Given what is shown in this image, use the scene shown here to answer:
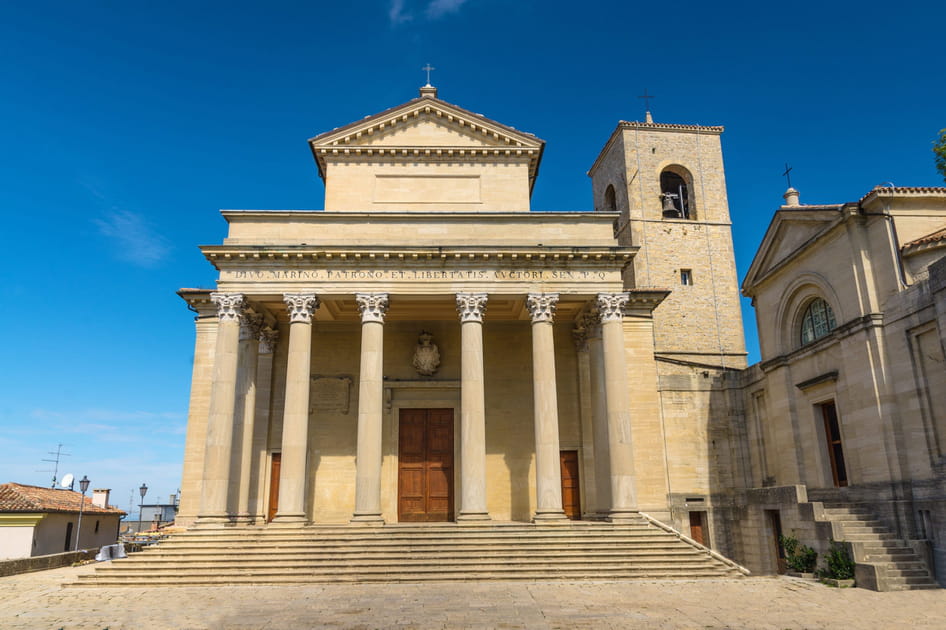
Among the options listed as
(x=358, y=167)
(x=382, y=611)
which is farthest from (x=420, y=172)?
(x=382, y=611)

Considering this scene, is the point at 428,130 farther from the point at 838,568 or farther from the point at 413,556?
the point at 838,568

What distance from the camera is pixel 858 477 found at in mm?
Answer: 18469

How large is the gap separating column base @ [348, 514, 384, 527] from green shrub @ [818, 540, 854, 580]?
1119cm

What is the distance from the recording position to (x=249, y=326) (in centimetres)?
2194

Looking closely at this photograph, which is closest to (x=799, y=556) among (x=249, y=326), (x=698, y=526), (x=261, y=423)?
(x=698, y=526)

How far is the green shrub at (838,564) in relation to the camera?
50.0 ft

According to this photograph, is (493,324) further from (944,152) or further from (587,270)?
(944,152)

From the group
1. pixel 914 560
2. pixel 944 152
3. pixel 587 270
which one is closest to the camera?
pixel 914 560

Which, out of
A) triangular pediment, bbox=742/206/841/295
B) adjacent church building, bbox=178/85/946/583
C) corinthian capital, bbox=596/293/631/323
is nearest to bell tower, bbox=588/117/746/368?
adjacent church building, bbox=178/85/946/583

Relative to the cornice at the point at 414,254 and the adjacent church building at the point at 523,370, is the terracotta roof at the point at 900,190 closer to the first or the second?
the adjacent church building at the point at 523,370

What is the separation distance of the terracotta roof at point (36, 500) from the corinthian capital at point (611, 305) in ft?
71.8

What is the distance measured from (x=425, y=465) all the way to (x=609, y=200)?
23875 mm

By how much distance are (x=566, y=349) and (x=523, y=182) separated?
20.8 feet

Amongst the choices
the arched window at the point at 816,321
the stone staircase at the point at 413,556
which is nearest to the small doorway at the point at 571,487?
the stone staircase at the point at 413,556
